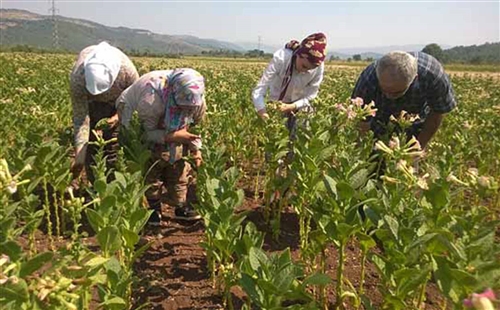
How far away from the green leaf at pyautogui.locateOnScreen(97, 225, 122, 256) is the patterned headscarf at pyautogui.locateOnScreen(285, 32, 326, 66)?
2.80m

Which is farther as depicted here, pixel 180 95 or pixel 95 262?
pixel 180 95

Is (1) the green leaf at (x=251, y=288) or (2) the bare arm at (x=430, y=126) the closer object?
(1) the green leaf at (x=251, y=288)

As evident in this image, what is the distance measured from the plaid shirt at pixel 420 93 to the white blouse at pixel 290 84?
60cm

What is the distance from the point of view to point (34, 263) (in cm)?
192

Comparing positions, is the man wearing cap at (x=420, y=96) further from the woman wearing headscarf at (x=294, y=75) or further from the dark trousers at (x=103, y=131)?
the dark trousers at (x=103, y=131)

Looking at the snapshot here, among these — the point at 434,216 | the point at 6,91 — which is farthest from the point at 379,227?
the point at 6,91

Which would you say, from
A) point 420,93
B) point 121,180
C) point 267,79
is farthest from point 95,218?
point 420,93

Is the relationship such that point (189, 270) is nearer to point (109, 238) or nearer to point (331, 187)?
point (109, 238)

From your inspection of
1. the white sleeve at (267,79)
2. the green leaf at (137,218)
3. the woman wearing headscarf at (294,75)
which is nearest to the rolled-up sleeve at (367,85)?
the woman wearing headscarf at (294,75)

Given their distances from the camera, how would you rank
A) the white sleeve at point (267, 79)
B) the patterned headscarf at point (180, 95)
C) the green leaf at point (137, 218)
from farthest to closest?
1. the white sleeve at point (267, 79)
2. the patterned headscarf at point (180, 95)
3. the green leaf at point (137, 218)

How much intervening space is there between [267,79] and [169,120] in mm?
1308

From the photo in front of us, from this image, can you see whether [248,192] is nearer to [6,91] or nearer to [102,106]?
[102,106]

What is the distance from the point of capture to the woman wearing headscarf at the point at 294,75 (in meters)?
4.74

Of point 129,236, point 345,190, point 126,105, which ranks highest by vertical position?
point 126,105
